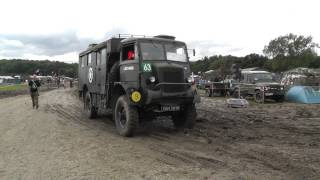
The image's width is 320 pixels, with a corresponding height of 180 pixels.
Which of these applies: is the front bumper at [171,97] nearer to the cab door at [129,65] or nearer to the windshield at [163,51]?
the cab door at [129,65]

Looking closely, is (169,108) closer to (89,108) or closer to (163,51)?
(163,51)

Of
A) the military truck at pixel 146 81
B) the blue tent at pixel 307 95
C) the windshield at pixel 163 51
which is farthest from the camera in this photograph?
the blue tent at pixel 307 95

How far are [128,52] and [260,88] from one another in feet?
47.4

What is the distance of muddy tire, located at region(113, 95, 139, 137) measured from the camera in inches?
470

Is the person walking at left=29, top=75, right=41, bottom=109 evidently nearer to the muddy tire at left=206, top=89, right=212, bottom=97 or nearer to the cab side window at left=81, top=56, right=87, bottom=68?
the cab side window at left=81, top=56, right=87, bottom=68

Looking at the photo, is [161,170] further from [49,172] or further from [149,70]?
[149,70]

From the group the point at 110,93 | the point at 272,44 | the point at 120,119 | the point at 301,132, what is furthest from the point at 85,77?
the point at 272,44

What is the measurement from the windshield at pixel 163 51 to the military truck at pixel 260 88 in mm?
12987

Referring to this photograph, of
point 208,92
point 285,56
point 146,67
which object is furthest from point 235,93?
point 285,56

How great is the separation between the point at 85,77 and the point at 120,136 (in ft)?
18.5

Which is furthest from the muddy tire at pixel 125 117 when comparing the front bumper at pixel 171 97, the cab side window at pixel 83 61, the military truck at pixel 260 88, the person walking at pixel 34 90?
the military truck at pixel 260 88

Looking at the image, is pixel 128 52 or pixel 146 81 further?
pixel 128 52

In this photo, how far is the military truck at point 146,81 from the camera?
11875 millimetres

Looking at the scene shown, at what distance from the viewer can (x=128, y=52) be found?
41.9 ft
